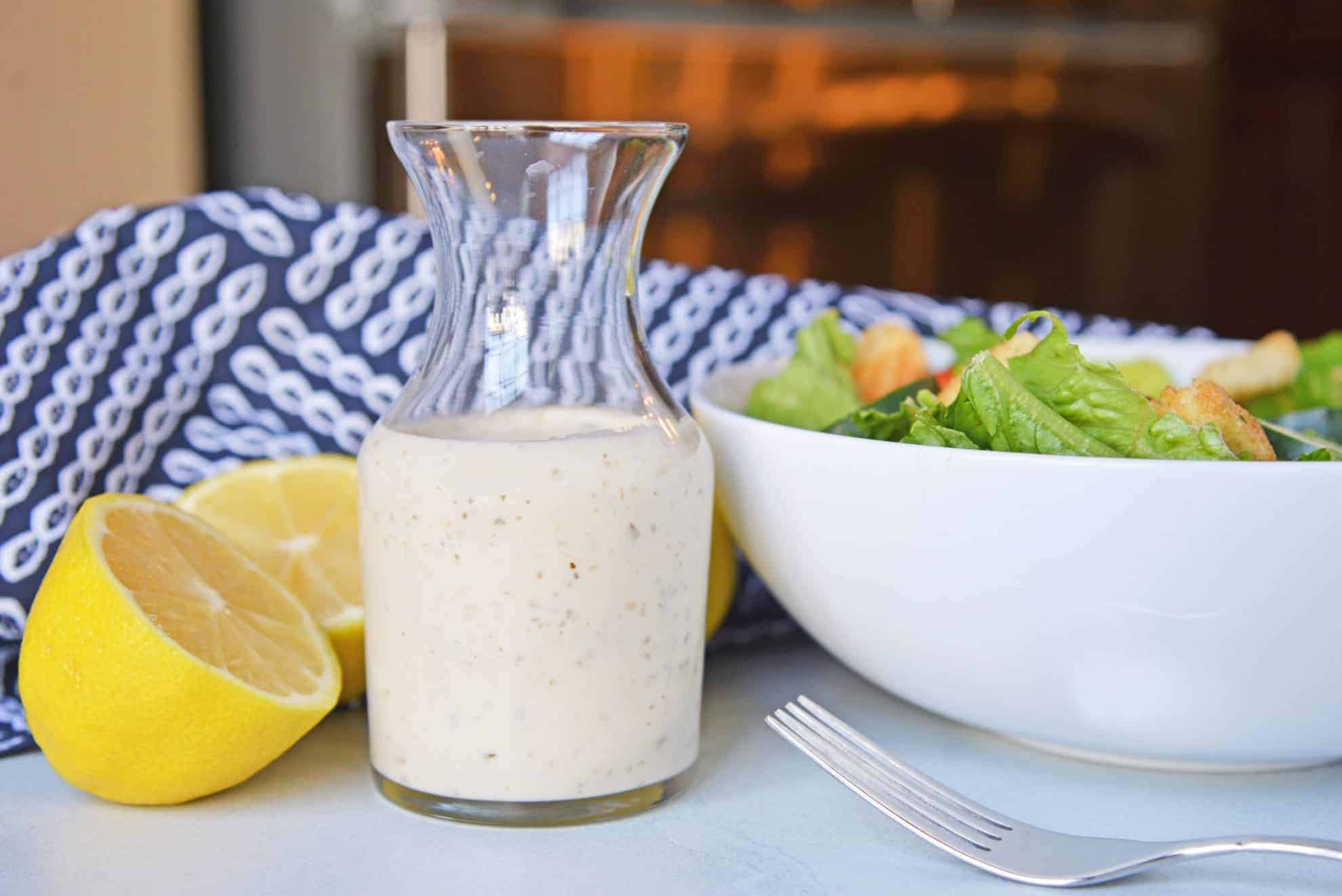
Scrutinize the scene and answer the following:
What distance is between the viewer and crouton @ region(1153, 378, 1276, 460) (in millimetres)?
801

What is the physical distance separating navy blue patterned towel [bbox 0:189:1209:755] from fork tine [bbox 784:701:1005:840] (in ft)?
0.88

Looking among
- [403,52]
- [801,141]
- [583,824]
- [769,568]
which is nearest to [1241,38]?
[801,141]

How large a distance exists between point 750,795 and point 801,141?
229 cm

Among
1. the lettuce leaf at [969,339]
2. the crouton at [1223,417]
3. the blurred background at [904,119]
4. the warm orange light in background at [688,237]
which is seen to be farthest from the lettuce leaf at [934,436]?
the warm orange light in background at [688,237]

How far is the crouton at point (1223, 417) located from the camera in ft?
2.63

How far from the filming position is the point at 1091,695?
789mm

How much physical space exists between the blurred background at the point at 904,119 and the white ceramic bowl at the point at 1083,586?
1.55m

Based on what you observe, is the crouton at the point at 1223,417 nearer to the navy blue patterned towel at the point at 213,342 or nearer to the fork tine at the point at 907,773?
the fork tine at the point at 907,773

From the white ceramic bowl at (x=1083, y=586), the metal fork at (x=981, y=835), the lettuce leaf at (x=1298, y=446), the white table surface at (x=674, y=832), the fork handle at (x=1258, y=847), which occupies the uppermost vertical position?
the lettuce leaf at (x=1298, y=446)

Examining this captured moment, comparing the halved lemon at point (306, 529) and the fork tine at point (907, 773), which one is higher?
the halved lemon at point (306, 529)

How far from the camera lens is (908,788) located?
75cm

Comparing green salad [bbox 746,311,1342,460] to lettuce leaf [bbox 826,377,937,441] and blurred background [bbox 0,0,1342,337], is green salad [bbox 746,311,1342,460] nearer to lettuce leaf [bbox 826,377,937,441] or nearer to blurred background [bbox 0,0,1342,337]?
lettuce leaf [bbox 826,377,937,441]

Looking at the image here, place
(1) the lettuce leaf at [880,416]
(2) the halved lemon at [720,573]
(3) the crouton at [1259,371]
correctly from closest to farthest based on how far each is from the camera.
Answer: (1) the lettuce leaf at [880,416]
(2) the halved lemon at [720,573]
(3) the crouton at [1259,371]

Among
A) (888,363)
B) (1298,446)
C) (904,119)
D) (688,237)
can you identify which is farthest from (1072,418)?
(904,119)
